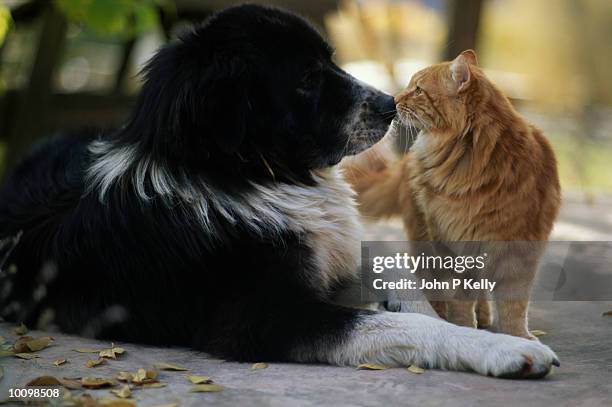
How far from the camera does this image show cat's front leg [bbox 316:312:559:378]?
2.74m

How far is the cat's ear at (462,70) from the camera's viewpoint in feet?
10.8

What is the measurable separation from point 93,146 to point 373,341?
1734 mm

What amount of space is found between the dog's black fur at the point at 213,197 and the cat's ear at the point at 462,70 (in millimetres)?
332

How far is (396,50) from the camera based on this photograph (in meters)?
8.12

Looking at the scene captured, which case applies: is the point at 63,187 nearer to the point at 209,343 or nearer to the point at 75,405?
the point at 209,343

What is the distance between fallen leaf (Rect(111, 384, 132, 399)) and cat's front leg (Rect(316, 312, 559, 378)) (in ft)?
2.39

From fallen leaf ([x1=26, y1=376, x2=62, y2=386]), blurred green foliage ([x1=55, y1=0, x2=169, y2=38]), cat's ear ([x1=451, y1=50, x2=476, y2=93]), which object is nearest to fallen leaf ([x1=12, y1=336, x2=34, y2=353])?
fallen leaf ([x1=26, y1=376, x2=62, y2=386])

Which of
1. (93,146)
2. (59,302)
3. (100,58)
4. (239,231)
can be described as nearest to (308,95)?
(239,231)

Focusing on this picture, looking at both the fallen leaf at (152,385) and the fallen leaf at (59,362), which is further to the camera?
the fallen leaf at (59,362)

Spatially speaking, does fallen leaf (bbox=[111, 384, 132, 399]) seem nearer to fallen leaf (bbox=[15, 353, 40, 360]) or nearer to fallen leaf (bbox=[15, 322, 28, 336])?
fallen leaf (bbox=[15, 353, 40, 360])

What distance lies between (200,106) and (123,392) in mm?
1171

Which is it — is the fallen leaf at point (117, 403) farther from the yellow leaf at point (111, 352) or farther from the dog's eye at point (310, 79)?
the dog's eye at point (310, 79)

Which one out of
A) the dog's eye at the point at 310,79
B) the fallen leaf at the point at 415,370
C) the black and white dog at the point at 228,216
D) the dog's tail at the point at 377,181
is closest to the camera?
the fallen leaf at the point at 415,370

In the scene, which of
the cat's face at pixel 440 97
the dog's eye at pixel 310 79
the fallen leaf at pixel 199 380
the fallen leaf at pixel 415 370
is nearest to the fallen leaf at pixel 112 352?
the fallen leaf at pixel 199 380
